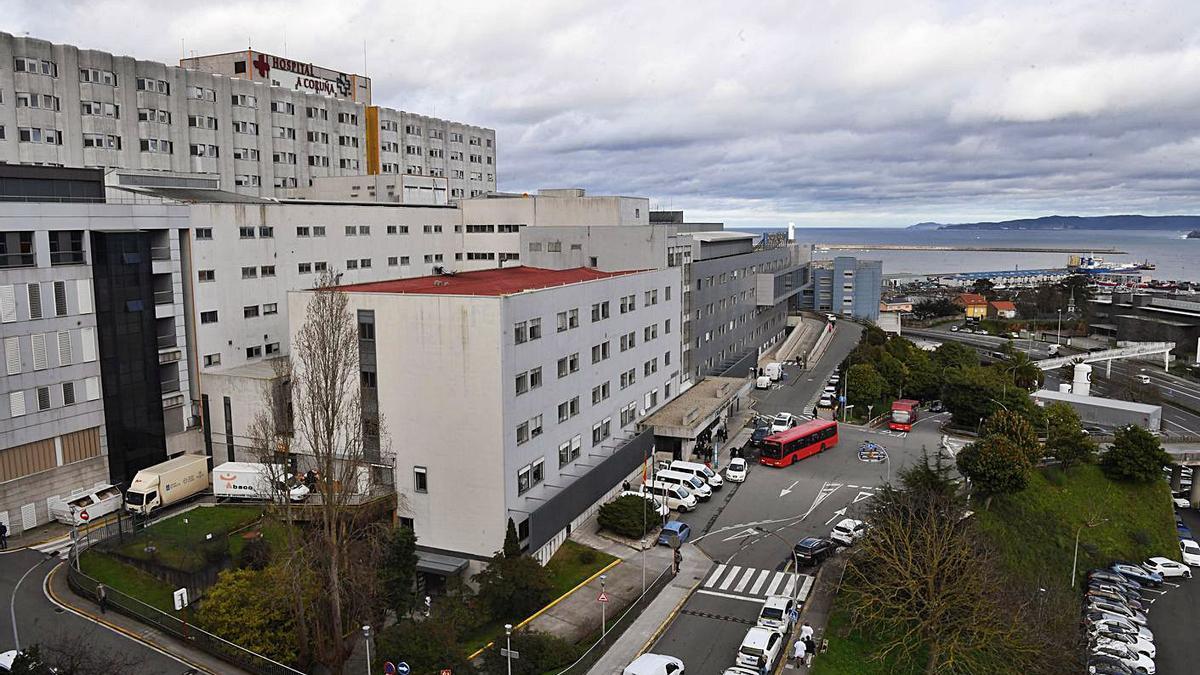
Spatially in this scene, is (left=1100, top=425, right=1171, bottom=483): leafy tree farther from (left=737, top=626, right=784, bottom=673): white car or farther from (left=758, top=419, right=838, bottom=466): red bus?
(left=737, top=626, right=784, bottom=673): white car

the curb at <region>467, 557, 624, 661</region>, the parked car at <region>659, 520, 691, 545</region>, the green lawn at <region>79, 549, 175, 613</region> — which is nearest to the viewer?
the curb at <region>467, 557, 624, 661</region>

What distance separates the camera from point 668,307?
5372 cm

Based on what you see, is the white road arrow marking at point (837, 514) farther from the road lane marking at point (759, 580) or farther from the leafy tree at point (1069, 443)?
the leafy tree at point (1069, 443)

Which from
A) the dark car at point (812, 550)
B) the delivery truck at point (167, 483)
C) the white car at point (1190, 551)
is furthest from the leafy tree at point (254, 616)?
the white car at point (1190, 551)

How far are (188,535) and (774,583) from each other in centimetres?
2384

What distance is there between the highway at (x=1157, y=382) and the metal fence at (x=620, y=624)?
47956 mm

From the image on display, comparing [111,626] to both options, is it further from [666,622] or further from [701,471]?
[701,471]

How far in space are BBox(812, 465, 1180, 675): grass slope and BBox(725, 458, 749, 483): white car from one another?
12110mm

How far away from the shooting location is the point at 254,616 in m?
25.6

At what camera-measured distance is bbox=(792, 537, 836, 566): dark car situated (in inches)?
1391

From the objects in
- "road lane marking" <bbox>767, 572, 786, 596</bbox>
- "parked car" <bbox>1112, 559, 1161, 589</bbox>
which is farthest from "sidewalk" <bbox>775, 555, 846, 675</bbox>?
"parked car" <bbox>1112, 559, 1161, 589</bbox>

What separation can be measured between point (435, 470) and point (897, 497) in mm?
19319

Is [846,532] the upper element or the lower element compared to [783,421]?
lower

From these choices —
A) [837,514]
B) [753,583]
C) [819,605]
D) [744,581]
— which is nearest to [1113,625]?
[837,514]
